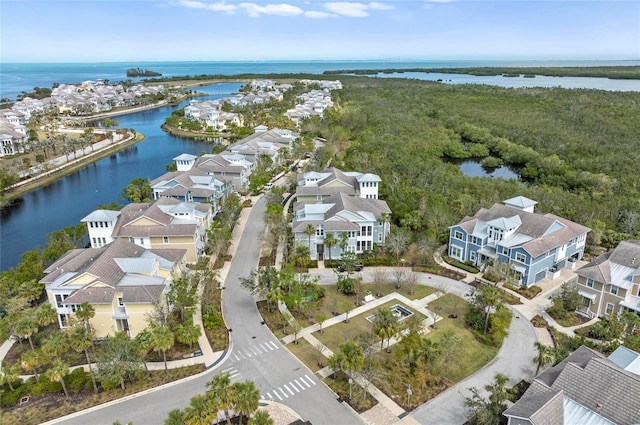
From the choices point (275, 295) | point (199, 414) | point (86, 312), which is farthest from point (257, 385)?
point (86, 312)

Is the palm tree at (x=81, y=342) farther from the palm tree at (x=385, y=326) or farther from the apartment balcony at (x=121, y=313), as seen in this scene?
the palm tree at (x=385, y=326)

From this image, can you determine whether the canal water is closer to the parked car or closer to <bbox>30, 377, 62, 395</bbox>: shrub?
<bbox>30, 377, 62, 395</bbox>: shrub

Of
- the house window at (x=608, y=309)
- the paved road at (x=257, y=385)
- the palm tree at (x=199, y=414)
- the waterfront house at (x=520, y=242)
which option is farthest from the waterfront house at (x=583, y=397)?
the waterfront house at (x=520, y=242)

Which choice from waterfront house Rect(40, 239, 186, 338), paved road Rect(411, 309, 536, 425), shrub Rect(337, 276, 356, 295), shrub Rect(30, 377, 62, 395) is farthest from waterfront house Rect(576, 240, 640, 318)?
shrub Rect(30, 377, 62, 395)

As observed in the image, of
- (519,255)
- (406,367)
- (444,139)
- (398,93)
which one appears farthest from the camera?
(398,93)

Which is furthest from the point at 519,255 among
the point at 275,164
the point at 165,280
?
the point at 275,164

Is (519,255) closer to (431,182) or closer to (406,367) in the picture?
(406,367)
